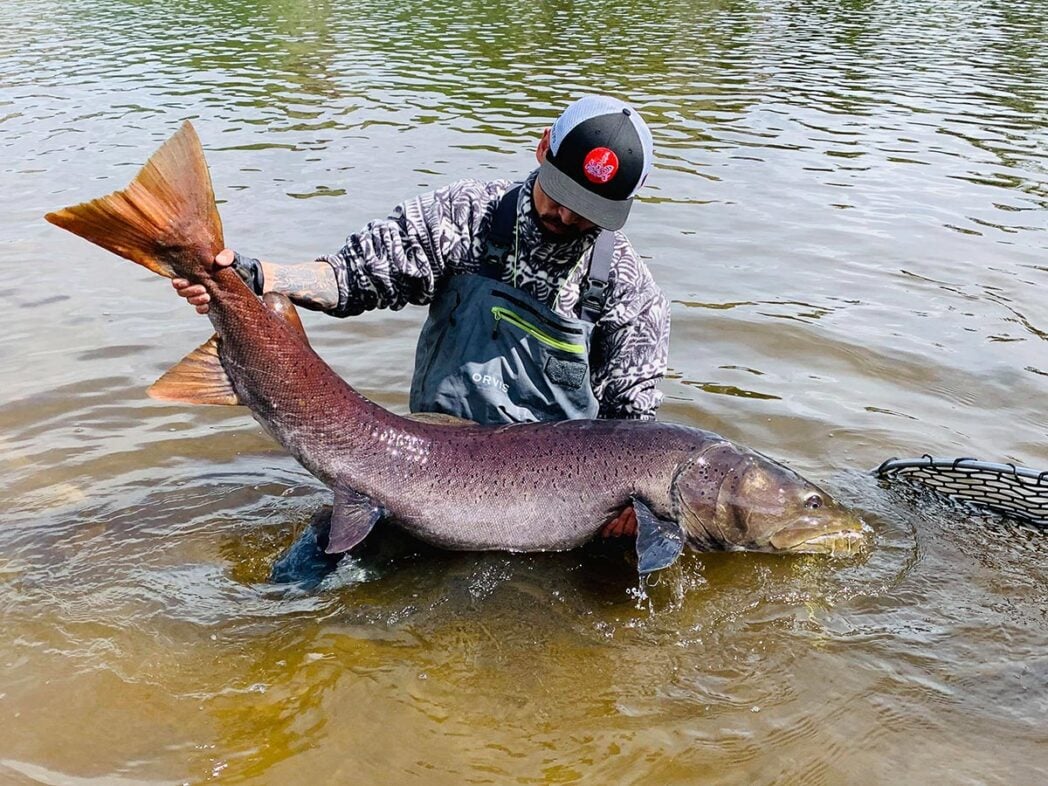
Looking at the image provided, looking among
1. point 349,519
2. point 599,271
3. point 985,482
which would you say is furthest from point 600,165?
point 985,482

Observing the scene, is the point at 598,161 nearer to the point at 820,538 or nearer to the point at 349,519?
the point at 349,519

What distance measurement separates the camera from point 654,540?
417 centimetres

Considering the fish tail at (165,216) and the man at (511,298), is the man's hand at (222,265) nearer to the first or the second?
the fish tail at (165,216)

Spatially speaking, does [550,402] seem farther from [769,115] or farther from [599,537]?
[769,115]

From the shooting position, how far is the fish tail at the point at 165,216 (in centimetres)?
356

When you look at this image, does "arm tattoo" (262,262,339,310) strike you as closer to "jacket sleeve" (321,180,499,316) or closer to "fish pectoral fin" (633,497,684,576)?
"jacket sleeve" (321,180,499,316)

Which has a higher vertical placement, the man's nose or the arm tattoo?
the man's nose

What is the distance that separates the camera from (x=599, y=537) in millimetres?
4535

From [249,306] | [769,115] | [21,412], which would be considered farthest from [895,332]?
[769,115]

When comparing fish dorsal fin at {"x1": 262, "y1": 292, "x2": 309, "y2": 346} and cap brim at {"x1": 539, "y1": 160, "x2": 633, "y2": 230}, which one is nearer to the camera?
fish dorsal fin at {"x1": 262, "y1": 292, "x2": 309, "y2": 346}

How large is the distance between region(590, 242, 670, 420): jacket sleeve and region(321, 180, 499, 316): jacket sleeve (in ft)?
2.43

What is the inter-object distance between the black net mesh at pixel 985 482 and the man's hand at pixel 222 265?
332 cm

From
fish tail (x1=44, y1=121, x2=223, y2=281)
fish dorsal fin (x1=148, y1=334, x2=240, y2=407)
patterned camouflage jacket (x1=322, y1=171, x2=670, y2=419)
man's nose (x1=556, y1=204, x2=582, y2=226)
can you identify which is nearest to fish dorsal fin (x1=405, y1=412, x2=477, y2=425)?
patterned camouflage jacket (x1=322, y1=171, x2=670, y2=419)

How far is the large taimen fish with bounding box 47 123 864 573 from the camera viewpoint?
4.02 metres
